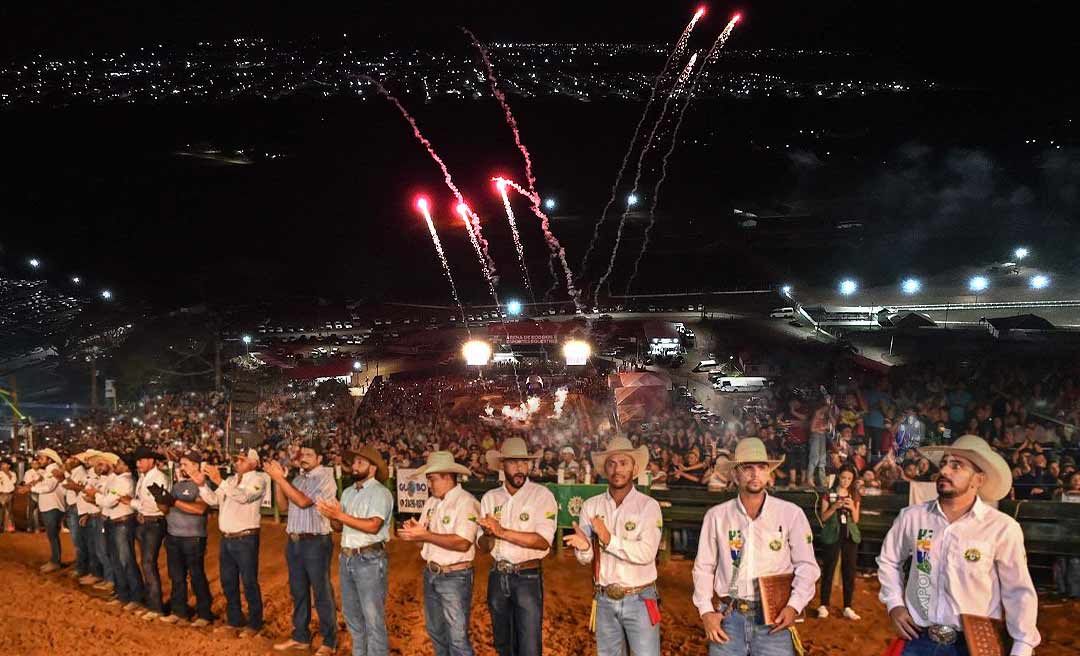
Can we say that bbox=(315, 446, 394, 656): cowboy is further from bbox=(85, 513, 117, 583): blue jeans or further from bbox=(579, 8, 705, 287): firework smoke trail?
bbox=(579, 8, 705, 287): firework smoke trail

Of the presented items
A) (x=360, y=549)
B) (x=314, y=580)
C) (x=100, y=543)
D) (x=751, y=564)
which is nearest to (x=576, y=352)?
(x=100, y=543)

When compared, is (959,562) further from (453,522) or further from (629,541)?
(453,522)

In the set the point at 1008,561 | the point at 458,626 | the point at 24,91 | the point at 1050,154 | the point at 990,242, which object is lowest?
the point at 458,626

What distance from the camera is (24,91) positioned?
3606 cm

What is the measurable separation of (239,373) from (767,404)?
19.8 m

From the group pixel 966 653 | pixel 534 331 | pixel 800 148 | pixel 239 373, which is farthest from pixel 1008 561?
pixel 800 148

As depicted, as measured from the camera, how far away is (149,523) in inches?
305

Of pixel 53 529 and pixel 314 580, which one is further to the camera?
pixel 53 529

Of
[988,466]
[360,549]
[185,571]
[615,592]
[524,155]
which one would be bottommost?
[185,571]

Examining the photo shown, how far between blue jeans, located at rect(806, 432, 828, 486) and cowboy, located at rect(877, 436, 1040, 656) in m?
6.37

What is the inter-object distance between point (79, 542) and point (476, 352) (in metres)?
16.8

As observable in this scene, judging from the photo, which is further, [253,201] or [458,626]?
[253,201]

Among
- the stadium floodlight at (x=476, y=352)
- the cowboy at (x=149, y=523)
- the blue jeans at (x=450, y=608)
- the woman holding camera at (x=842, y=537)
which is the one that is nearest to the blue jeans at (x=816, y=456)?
the woman holding camera at (x=842, y=537)

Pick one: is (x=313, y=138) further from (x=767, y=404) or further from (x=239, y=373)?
(x=767, y=404)
